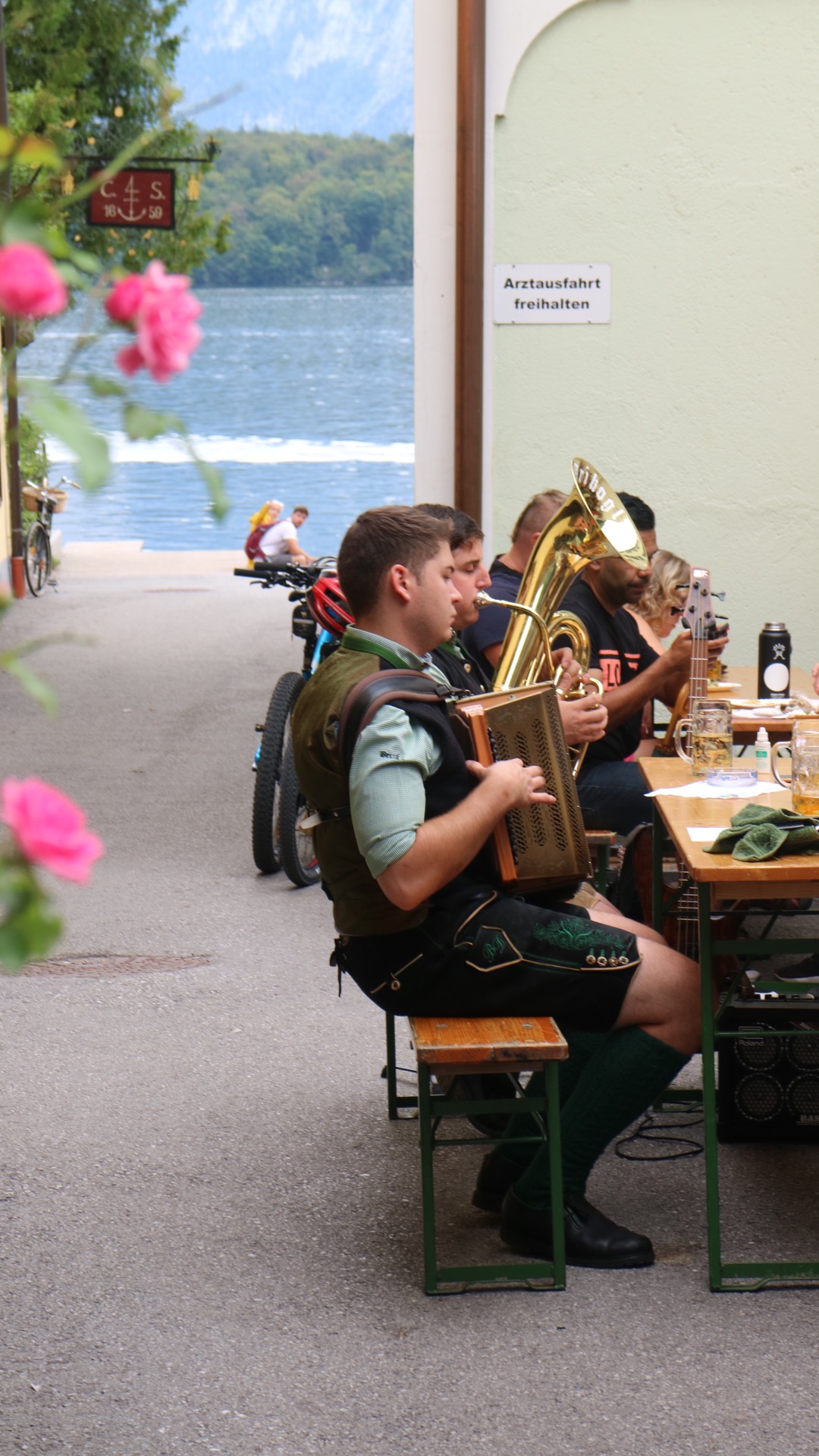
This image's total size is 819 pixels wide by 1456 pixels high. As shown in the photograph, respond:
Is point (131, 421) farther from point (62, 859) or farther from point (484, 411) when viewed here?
point (484, 411)

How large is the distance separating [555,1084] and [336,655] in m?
1.01

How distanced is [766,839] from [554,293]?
4726mm

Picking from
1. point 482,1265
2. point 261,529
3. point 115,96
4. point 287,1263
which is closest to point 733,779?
point 482,1265

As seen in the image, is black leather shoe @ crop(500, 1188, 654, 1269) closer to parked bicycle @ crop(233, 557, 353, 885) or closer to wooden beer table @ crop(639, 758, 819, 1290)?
wooden beer table @ crop(639, 758, 819, 1290)

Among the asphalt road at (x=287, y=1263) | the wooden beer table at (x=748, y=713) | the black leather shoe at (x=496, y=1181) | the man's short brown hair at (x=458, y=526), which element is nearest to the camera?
the asphalt road at (x=287, y=1263)

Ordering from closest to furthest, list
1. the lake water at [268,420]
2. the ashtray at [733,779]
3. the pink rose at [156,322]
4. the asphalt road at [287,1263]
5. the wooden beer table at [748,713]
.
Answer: the pink rose at [156,322], the asphalt road at [287,1263], the ashtray at [733,779], the wooden beer table at [748,713], the lake water at [268,420]

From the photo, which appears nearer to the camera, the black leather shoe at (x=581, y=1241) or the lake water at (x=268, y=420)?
the black leather shoe at (x=581, y=1241)

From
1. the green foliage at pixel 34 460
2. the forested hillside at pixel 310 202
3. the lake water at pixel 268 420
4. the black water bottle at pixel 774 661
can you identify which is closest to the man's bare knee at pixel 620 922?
the lake water at pixel 268 420

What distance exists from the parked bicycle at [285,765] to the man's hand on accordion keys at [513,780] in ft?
10.1

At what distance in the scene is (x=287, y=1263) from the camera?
142 inches

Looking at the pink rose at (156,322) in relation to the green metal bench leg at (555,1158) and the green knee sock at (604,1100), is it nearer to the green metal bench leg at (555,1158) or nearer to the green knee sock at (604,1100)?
the green metal bench leg at (555,1158)

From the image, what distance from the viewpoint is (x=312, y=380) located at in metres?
117

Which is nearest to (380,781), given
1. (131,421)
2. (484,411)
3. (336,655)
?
(336,655)

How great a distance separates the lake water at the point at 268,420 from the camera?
7863mm
